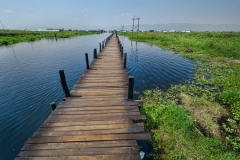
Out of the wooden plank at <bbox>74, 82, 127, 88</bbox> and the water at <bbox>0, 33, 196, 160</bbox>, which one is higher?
the wooden plank at <bbox>74, 82, 127, 88</bbox>

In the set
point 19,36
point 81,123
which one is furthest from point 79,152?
point 19,36

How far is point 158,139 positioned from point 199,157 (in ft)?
4.90

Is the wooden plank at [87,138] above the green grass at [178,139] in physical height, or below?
above

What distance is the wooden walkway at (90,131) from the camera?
3.77 metres

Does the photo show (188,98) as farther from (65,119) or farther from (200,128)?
(65,119)

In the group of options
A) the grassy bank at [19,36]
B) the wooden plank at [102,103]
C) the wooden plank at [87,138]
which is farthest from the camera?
the grassy bank at [19,36]

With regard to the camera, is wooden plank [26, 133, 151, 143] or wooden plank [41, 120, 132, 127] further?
A: wooden plank [41, 120, 132, 127]

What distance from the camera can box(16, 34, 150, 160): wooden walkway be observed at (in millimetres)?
3773

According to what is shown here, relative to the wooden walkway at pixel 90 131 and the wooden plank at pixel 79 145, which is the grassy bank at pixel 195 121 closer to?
the wooden walkway at pixel 90 131

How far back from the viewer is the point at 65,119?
17.0 ft

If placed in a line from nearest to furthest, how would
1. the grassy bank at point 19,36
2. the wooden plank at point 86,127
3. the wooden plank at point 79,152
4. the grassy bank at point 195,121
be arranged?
the wooden plank at point 79,152, the wooden plank at point 86,127, the grassy bank at point 195,121, the grassy bank at point 19,36

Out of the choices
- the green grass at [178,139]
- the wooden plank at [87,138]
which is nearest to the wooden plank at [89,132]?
the wooden plank at [87,138]

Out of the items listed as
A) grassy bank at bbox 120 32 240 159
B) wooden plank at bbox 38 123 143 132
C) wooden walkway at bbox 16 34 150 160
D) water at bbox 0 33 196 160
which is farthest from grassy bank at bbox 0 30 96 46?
grassy bank at bbox 120 32 240 159

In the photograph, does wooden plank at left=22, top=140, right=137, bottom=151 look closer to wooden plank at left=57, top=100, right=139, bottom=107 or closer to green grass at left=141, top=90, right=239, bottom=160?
green grass at left=141, top=90, right=239, bottom=160
